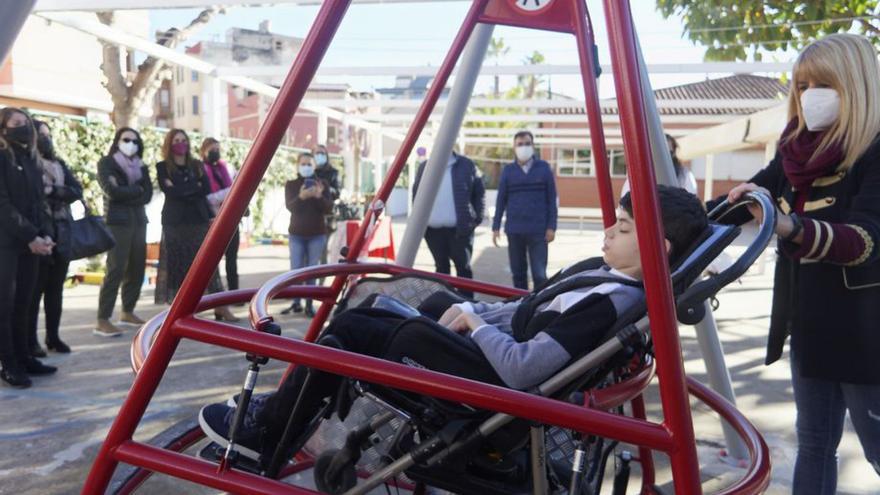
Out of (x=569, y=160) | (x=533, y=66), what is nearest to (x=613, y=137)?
(x=569, y=160)

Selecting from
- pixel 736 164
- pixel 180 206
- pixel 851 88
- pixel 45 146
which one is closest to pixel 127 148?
pixel 180 206

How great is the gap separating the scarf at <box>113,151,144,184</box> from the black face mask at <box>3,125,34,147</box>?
1.19m

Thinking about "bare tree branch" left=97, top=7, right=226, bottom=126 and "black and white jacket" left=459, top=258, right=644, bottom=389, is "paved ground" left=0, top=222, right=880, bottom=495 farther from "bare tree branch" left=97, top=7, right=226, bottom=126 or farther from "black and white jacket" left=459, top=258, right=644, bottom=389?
"bare tree branch" left=97, top=7, right=226, bottom=126

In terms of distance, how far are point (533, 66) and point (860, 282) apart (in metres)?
6.84

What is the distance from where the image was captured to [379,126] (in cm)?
1747

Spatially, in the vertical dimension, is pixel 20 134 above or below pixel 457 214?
above

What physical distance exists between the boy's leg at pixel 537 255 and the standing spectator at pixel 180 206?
109 inches

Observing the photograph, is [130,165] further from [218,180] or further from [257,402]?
[257,402]

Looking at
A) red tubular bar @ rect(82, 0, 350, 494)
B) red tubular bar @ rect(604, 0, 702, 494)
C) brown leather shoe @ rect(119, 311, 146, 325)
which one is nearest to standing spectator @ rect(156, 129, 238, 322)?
brown leather shoe @ rect(119, 311, 146, 325)

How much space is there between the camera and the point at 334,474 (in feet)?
5.93

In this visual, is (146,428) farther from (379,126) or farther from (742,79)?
(742,79)

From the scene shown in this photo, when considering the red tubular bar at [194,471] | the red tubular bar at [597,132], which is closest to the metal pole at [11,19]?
the red tubular bar at [194,471]

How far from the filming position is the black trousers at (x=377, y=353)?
175cm

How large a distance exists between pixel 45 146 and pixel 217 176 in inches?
72.9
